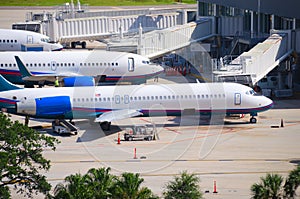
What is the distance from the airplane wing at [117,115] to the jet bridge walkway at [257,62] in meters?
9.49

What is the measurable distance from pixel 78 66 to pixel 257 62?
1810cm

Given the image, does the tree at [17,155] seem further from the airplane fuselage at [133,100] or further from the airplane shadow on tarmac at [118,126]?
the airplane fuselage at [133,100]

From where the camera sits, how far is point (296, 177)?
31.8 meters

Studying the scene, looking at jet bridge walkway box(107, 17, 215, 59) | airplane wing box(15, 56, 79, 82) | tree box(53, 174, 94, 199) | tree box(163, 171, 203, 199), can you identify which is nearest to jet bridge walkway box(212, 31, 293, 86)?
jet bridge walkway box(107, 17, 215, 59)

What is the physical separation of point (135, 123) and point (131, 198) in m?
30.7

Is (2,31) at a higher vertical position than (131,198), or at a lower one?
higher

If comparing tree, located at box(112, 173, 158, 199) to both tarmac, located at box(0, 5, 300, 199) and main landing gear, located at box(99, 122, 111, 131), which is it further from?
main landing gear, located at box(99, 122, 111, 131)

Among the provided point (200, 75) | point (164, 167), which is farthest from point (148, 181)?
point (200, 75)

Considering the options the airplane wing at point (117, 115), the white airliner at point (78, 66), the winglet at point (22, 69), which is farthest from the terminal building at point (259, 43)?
the winglet at point (22, 69)

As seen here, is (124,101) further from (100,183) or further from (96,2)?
(96,2)

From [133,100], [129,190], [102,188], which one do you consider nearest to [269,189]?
[129,190]

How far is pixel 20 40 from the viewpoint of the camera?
3652 inches

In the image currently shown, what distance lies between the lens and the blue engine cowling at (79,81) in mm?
66750

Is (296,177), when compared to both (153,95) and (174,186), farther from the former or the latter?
(153,95)
